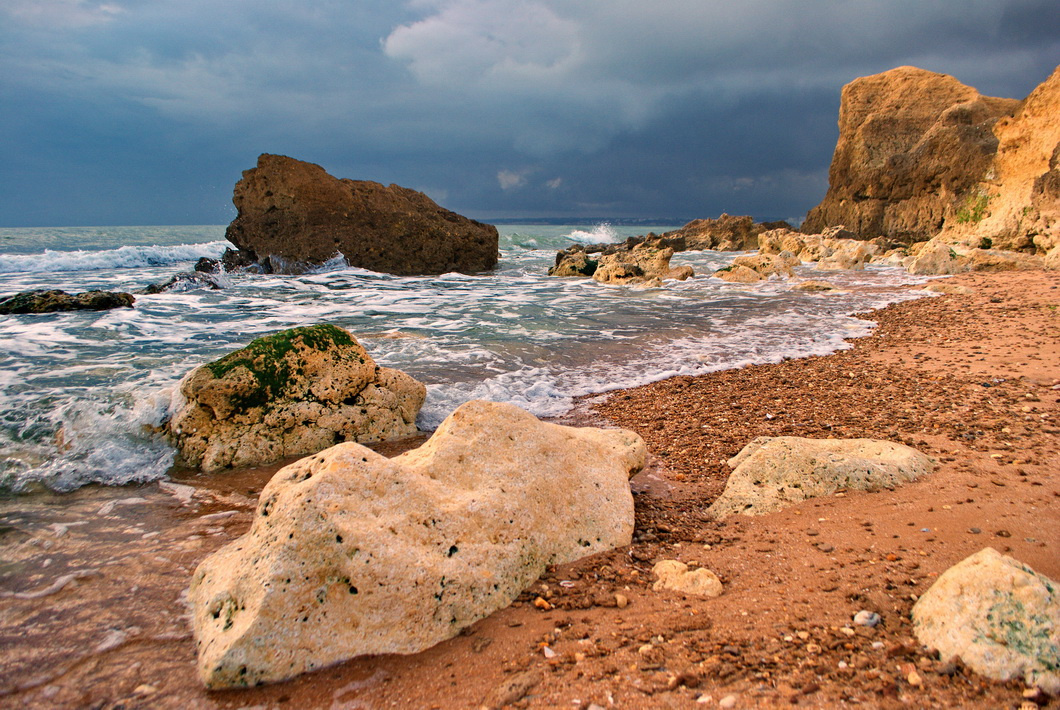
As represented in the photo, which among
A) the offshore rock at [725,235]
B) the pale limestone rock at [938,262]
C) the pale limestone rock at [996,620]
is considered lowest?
the pale limestone rock at [996,620]

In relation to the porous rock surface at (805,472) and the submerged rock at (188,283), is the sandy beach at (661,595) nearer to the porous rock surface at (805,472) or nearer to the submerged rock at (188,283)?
the porous rock surface at (805,472)

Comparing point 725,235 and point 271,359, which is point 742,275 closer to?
point 271,359

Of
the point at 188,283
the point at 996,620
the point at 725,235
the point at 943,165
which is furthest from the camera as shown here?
the point at 725,235

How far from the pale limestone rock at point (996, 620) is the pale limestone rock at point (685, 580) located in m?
0.65

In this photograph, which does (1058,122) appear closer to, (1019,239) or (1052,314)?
(1019,239)

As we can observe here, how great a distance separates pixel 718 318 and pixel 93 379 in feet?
29.4

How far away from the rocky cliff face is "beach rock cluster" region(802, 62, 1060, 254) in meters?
0.05

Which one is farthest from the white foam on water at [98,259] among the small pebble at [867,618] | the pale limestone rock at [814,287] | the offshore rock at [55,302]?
the small pebble at [867,618]

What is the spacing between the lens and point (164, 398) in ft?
14.3

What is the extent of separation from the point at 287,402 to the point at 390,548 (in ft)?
8.62

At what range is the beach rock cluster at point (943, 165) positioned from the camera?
14906 millimetres

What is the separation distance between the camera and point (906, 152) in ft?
96.9

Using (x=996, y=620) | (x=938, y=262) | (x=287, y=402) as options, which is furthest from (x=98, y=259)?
(x=938, y=262)

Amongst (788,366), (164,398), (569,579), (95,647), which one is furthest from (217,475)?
(788,366)
